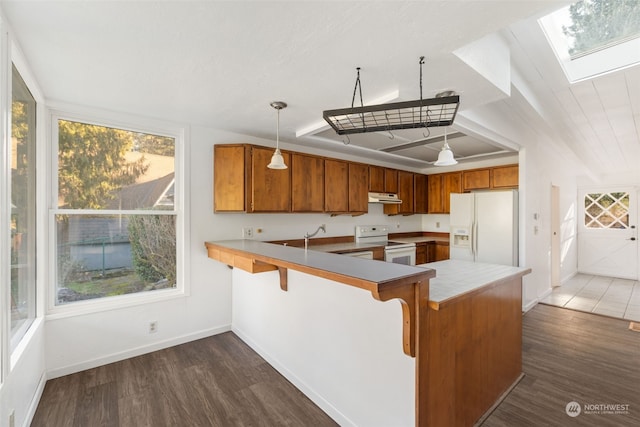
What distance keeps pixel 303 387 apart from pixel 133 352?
1730mm

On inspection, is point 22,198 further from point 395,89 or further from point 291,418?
point 395,89

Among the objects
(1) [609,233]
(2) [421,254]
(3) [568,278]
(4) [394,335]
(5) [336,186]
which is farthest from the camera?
(1) [609,233]

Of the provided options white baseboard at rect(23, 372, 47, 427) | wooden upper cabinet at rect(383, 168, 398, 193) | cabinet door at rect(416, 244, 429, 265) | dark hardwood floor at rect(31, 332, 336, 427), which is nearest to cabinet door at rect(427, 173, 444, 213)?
cabinet door at rect(416, 244, 429, 265)

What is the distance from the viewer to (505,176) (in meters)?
4.41

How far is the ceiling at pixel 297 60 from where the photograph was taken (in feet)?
4.29

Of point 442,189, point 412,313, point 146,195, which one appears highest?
point 442,189

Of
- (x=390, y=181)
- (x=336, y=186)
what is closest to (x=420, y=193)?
(x=390, y=181)

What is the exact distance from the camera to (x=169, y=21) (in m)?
1.38

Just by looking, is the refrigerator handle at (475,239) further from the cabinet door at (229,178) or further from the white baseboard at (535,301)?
the cabinet door at (229,178)

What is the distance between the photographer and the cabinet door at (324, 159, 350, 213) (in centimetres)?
382

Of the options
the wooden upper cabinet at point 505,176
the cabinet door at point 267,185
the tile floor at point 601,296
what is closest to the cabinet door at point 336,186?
the cabinet door at point 267,185

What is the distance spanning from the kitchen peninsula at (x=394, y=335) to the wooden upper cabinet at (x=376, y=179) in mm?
2094

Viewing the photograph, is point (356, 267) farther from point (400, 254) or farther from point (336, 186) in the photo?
point (400, 254)

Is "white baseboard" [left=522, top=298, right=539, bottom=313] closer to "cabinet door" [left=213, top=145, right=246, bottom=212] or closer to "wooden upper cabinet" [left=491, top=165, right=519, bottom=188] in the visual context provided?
"wooden upper cabinet" [left=491, top=165, right=519, bottom=188]
